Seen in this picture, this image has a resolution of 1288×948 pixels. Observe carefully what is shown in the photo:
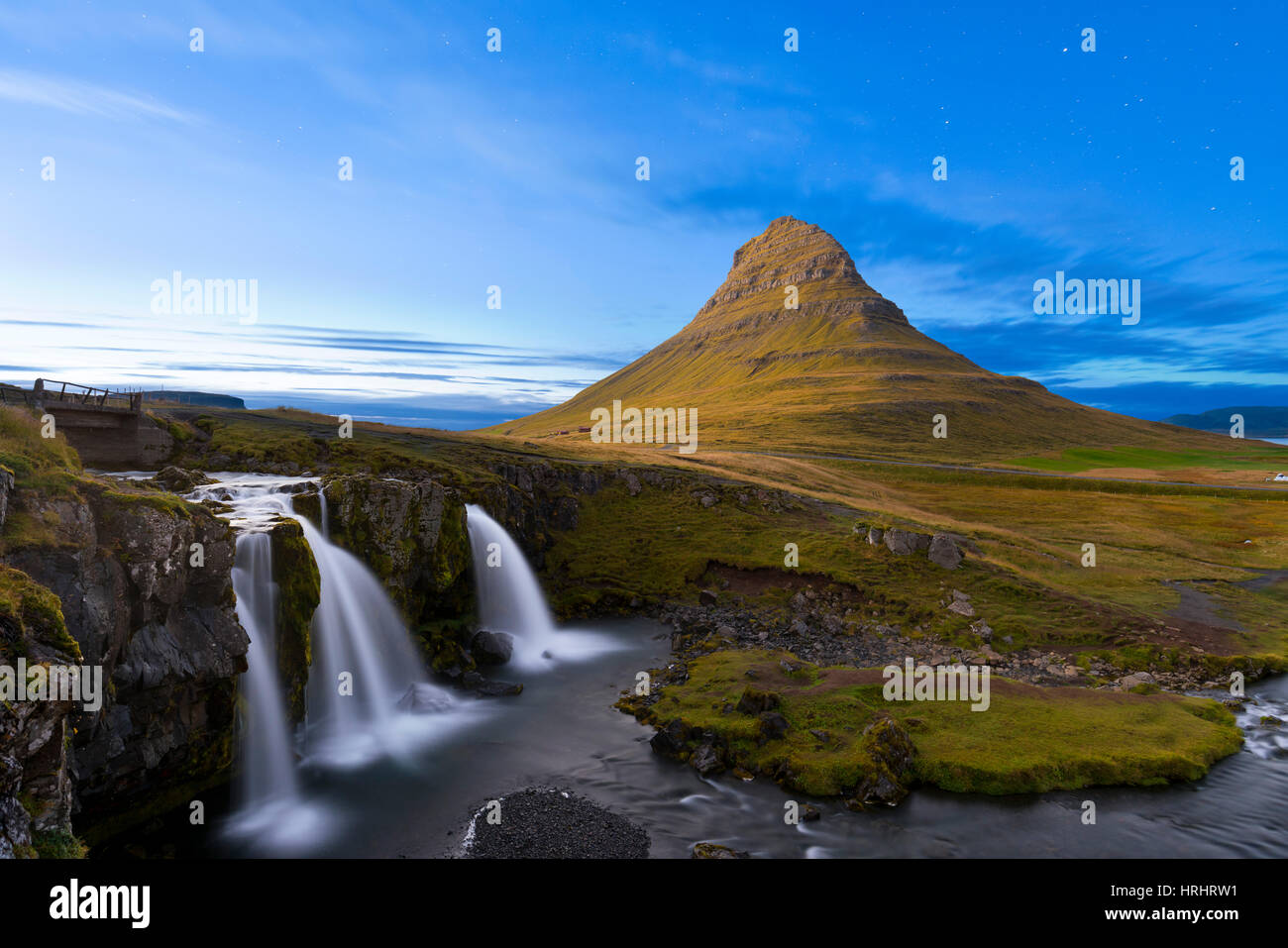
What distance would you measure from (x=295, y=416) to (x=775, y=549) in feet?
174

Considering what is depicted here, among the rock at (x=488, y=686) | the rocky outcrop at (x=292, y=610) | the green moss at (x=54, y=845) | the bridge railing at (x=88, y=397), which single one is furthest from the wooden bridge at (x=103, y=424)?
the green moss at (x=54, y=845)

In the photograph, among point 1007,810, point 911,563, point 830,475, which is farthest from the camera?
point 830,475

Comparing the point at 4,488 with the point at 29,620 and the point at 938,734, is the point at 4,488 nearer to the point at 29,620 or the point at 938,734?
the point at 29,620

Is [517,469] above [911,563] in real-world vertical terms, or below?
above

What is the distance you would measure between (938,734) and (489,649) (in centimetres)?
2479

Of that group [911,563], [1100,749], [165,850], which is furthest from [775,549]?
[165,850]

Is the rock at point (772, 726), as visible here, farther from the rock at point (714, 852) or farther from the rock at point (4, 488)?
the rock at point (4, 488)

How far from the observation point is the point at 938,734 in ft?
95.7

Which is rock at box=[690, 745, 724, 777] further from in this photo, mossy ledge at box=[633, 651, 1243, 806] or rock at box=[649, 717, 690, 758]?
rock at box=[649, 717, 690, 758]

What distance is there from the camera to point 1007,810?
24.5m

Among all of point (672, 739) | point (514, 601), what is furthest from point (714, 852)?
point (514, 601)

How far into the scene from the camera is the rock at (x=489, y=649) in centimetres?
4044
